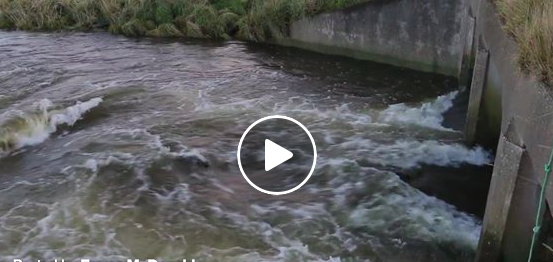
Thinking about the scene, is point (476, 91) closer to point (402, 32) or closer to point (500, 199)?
point (500, 199)

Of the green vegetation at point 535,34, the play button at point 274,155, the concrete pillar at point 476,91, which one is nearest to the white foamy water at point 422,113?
the concrete pillar at point 476,91

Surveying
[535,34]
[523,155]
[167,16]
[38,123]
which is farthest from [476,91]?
[167,16]

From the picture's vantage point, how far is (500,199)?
206 inches

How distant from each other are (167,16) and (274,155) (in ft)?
35.5

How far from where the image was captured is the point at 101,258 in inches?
238

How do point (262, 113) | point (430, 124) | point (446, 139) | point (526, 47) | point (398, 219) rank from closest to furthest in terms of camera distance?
point (526, 47), point (398, 219), point (446, 139), point (430, 124), point (262, 113)

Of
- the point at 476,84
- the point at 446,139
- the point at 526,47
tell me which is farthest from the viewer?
the point at 446,139

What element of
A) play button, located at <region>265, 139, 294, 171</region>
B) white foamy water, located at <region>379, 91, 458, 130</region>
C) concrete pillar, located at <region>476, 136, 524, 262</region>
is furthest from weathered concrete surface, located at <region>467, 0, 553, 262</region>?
white foamy water, located at <region>379, 91, 458, 130</region>

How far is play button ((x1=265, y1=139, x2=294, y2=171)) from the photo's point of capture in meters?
8.80

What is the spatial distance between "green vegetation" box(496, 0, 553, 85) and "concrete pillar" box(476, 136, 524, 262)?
781 millimetres

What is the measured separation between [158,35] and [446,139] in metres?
12.2

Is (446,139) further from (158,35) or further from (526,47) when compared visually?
(158,35)

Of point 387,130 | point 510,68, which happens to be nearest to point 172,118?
point 387,130

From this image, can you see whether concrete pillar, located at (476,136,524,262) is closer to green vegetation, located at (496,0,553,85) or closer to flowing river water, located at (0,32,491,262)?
flowing river water, located at (0,32,491,262)
